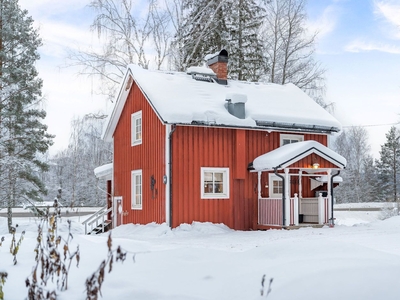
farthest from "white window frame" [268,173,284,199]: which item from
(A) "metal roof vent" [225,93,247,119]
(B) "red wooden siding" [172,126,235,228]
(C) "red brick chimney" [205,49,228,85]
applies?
(C) "red brick chimney" [205,49,228,85]

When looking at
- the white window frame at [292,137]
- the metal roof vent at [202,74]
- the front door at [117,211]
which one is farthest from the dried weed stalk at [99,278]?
the metal roof vent at [202,74]

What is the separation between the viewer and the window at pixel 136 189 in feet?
56.0

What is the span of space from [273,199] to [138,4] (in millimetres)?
12965

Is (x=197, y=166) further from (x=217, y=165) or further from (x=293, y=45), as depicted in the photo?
(x=293, y=45)

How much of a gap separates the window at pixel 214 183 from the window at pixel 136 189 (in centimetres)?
247

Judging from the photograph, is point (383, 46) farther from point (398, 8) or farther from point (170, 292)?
point (170, 292)

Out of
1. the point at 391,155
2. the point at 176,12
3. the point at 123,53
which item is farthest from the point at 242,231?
the point at 391,155

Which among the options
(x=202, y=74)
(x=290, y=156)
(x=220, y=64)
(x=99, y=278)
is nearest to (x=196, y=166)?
(x=290, y=156)

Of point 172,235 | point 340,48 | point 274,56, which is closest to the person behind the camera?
point 172,235

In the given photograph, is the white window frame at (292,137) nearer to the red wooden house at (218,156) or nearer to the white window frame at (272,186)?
the red wooden house at (218,156)

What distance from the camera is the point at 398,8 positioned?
17781 millimetres

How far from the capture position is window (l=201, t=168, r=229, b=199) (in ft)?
51.7

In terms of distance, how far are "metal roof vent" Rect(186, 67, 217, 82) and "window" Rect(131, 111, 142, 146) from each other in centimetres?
265

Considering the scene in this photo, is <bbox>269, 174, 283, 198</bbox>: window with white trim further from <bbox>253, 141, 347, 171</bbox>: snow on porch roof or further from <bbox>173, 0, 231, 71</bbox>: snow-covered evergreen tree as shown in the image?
<bbox>173, 0, 231, 71</bbox>: snow-covered evergreen tree
